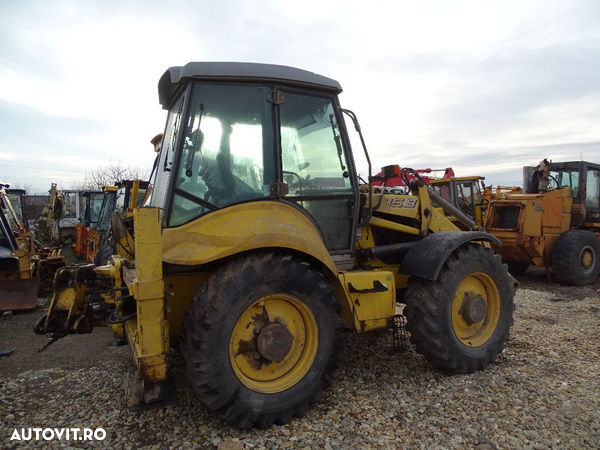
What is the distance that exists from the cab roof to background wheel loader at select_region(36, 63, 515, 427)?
12 millimetres

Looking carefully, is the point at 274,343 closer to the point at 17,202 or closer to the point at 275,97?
the point at 275,97

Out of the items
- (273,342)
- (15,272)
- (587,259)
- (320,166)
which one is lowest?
(587,259)

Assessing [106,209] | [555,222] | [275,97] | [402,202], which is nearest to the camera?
[275,97]

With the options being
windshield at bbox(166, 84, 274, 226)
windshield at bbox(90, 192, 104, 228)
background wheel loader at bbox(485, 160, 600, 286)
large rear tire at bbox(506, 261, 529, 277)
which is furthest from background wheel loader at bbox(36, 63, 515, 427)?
windshield at bbox(90, 192, 104, 228)

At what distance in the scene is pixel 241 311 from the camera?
2857 millimetres

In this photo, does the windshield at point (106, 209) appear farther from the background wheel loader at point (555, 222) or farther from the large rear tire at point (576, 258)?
the large rear tire at point (576, 258)

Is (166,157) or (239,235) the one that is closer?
(239,235)

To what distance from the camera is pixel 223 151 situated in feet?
10.7

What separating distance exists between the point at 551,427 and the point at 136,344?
9.36 feet

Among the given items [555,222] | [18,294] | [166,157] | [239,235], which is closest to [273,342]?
[239,235]

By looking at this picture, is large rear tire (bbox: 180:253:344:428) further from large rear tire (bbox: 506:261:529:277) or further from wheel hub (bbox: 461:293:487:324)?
large rear tire (bbox: 506:261:529:277)

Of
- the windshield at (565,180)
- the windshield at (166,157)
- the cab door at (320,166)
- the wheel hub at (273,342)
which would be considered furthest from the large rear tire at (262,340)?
the windshield at (565,180)

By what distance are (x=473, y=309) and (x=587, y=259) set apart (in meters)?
6.65

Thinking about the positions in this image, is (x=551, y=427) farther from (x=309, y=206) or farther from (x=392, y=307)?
(x=309, y=206)
